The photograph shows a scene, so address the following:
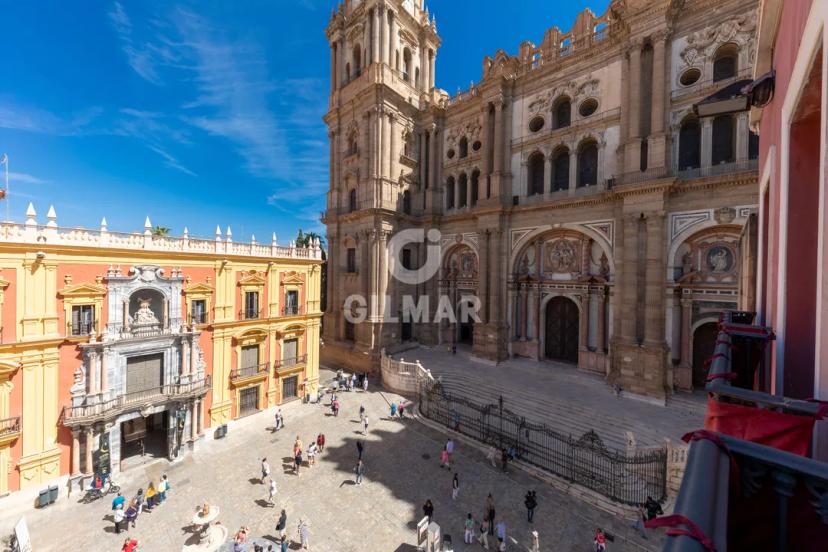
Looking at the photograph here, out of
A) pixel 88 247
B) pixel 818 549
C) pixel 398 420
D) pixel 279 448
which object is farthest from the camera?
pixel 398 420

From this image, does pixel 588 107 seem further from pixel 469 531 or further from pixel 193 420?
pixel 193 420

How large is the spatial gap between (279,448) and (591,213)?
2061 centimetres

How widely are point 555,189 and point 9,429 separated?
2830 centimetres

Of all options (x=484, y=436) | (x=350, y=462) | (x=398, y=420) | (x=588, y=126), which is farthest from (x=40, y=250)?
(x=588, y=126)

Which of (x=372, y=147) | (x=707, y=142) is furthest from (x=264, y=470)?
(x=707, y=142)

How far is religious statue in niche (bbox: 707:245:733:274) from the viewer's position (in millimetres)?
16594

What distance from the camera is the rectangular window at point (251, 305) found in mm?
19502

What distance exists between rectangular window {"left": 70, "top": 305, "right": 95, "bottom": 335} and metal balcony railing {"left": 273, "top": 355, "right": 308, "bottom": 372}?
8.61 metres

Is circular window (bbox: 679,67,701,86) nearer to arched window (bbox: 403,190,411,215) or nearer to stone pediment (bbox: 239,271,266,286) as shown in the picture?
arched window (bbox: 403,190,411,215)

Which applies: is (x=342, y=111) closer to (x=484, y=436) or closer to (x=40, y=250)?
(x=40, y=250)

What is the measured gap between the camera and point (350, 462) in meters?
15.5

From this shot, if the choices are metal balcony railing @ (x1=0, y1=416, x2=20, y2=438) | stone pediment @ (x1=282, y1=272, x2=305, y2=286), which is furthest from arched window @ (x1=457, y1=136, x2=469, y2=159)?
metal balcony railing @ (x1=0, y1=416, x2=20, y2=438)

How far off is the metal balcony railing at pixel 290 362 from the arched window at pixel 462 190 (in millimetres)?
16139

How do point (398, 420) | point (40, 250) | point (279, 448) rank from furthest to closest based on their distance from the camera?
1. point (398, 420)
2. point (279, 448)
3. point (40, 250)
